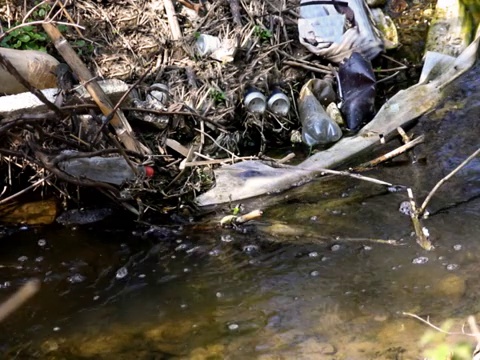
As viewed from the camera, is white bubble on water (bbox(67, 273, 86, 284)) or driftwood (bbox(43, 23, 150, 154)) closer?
white bubble on water (bbox(67, 273, 86, 284))

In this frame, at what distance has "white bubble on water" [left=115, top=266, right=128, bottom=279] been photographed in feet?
10.4

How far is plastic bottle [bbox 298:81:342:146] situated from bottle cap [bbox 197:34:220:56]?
3.11ft

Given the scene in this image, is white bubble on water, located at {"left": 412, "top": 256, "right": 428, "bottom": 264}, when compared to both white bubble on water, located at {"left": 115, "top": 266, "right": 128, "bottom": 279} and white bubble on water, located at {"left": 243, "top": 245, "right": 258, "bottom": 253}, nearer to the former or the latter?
white bubble on water, located at {"left": 243, "top": 245, "right": 258, "bottom": 253}

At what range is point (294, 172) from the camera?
3.90 metres

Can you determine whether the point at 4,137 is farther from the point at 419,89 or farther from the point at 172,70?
the point at 419,89

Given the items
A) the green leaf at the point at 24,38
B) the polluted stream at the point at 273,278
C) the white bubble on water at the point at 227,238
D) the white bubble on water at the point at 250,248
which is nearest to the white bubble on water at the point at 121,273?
the polluted stream at the point at 273,278

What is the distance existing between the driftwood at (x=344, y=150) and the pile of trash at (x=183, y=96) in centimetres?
7

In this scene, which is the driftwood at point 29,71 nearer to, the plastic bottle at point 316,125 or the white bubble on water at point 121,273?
the white bubble on water at point 121,273

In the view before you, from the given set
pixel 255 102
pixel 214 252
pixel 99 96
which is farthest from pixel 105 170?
pixel 255 102

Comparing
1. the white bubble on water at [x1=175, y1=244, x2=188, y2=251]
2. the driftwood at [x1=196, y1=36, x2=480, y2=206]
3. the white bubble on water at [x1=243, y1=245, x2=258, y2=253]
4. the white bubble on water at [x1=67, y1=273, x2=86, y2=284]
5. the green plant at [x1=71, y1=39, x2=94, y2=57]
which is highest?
the green plant at [x1=71, y1=39, x2=94, y2=57]

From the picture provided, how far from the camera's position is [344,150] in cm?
415

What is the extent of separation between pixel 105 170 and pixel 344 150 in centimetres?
182

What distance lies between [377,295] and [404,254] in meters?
0.38

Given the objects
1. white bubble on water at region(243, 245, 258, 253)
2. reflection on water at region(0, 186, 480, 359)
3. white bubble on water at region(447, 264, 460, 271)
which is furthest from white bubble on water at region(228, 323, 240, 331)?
white bubble on water at region(447, 264, 460, 271)
